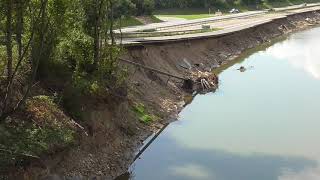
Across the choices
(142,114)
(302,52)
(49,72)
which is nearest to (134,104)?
(142,114)

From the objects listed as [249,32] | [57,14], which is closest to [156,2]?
[249,32]

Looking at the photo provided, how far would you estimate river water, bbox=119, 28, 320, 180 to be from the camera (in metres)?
26.2

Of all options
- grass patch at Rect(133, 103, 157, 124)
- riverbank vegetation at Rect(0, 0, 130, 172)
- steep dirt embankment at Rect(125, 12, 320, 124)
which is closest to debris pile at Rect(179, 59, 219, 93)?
steep dirt embankment at Rect(125, 12, 320, 124)

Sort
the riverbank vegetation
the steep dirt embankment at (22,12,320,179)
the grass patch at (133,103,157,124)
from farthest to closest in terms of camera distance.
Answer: the grass patch at (133,103,157,124), the steep dirt embankment at (22,12,320,179), the riverbank vegetation

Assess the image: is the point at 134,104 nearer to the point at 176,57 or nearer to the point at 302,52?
the point at 176,57

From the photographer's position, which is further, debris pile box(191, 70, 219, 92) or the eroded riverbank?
debris pile box(191, 70, 219, 92)

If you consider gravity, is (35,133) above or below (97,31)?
below

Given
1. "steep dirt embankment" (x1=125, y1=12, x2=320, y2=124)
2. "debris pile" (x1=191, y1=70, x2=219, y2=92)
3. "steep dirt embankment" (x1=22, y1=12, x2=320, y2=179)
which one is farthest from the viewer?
"debris pile" (x1=191, y1=70, x2=219, y2=92)

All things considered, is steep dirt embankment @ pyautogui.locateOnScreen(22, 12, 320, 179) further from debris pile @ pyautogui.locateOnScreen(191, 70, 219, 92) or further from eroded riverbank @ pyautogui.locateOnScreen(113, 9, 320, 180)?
debris pile @ pyautogui.locateOnScreen(191, 70, 219, 92)

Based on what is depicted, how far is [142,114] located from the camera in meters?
32.5

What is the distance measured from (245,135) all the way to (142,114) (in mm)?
6693

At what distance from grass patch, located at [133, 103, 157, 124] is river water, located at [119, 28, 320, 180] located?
127 cm

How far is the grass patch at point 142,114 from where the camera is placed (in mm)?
31998

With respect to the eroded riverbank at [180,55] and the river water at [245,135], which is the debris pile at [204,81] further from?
the eroded riverbank at [180,55]
